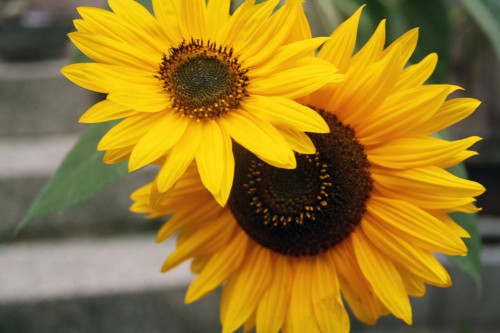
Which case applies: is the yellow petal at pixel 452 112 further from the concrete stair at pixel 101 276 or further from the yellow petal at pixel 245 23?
the concrete stair at pixel 101 276

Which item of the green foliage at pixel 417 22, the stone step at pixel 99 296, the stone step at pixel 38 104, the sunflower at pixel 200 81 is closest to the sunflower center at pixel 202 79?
the sunflower at pixel 200 81

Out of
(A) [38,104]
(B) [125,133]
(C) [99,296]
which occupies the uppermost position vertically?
(B) [125,133]

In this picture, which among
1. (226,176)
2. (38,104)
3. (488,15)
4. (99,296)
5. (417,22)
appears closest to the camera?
(226,176)

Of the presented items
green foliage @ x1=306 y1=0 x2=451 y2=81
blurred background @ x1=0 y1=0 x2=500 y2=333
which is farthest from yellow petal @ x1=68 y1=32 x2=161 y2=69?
blurred background @ x1=0 y1=0 x2=500 y2=333

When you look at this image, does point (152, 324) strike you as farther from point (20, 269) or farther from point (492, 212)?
point (492, 212)

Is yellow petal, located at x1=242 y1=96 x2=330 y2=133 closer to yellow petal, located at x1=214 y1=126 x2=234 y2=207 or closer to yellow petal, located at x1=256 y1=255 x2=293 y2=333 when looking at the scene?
yellow petal, located at x1=214 y1=126 x2=234 y2=207

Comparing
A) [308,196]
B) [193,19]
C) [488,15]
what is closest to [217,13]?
[193,19]

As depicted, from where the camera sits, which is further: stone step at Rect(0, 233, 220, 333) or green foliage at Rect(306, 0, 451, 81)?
stone step at Rect(0, 233, 220, 333)

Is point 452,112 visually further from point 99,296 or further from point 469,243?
point 99,296
